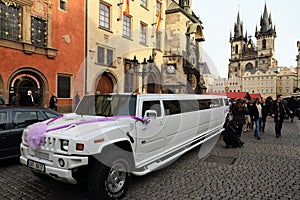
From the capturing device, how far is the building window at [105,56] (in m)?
18.9

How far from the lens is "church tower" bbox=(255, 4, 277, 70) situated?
115 meters

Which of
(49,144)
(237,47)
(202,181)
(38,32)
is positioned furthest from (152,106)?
(237,47)

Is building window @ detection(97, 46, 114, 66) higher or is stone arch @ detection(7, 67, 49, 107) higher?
building window @ detection(97, 46, 114, 66)

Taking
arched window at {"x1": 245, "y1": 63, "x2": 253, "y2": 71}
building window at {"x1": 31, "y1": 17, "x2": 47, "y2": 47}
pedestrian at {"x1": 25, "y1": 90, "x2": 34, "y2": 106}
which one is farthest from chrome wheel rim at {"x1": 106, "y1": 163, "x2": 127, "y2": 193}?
arched window at {"x1": 245, "y1": 63, "x2": 253, "y2": 71}

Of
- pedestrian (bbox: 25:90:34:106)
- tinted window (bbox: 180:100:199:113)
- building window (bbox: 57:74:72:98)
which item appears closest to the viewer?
tinted window (bbox: 180:100:199:113)

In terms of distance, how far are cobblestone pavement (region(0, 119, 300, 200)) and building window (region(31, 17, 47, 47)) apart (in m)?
10.6

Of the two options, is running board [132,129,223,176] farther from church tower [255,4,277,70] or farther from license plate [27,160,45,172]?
church tower [255,4,277,70]

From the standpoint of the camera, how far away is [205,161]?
256 inches

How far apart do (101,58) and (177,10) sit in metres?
14.4

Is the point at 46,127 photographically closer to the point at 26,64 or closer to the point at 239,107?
the point at 239,107

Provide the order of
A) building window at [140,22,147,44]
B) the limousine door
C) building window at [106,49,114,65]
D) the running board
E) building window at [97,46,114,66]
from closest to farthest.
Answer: the running board → the limousine door → building window at [97,46,114,66] → building window at [106,49,114,65] → building window at [140,22,147,44]

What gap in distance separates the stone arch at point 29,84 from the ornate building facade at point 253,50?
116m

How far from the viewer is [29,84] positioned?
46.3 ft

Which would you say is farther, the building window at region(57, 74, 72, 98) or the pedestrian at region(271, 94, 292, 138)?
the building window at region(57, 74, 72, 98)
